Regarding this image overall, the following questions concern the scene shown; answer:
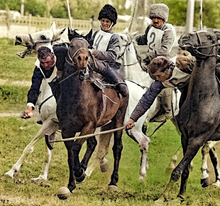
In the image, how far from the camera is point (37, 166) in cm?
894

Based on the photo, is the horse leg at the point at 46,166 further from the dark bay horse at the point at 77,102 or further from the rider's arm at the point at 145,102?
the rider's arm at the point at 145,102

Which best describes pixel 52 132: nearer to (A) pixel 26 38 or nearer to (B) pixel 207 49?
(A) pixel 26 38

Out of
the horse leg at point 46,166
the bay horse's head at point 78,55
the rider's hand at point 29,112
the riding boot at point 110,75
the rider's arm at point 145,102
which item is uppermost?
the bay horse's head at point 78,55

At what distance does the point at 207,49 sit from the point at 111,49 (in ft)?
4.54

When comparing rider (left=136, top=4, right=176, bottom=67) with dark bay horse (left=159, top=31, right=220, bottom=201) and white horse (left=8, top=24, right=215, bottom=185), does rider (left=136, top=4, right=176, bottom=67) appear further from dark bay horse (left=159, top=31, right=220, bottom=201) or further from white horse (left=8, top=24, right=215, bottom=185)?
dark bay horse (left=159, top=31, right=220, bottom=201)

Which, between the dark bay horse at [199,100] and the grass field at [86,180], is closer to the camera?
the dark bay horse at [199,100]

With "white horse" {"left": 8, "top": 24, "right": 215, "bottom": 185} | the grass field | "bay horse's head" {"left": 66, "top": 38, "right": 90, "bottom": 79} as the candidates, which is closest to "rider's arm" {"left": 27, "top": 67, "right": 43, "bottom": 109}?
"white horse" {"left": 8, "top": 24, "right": 215, "bottom": 185}

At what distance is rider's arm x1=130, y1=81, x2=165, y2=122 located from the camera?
28.0 ft

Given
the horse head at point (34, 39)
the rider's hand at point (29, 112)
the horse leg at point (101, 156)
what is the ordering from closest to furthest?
the rider's hand at point (29, 112) → the horse head at point (34, 39) → the horse leg at point (101, 156)

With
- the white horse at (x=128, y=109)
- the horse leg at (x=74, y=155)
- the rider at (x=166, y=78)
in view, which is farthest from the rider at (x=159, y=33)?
the horse leg at (x=74, y=155)

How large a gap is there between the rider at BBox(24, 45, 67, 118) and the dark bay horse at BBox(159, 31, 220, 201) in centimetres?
172

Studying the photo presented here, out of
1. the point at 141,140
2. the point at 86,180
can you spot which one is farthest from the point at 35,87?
the point at 141,140

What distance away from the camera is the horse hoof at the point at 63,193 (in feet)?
27.6

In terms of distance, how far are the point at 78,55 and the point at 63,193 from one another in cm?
200
